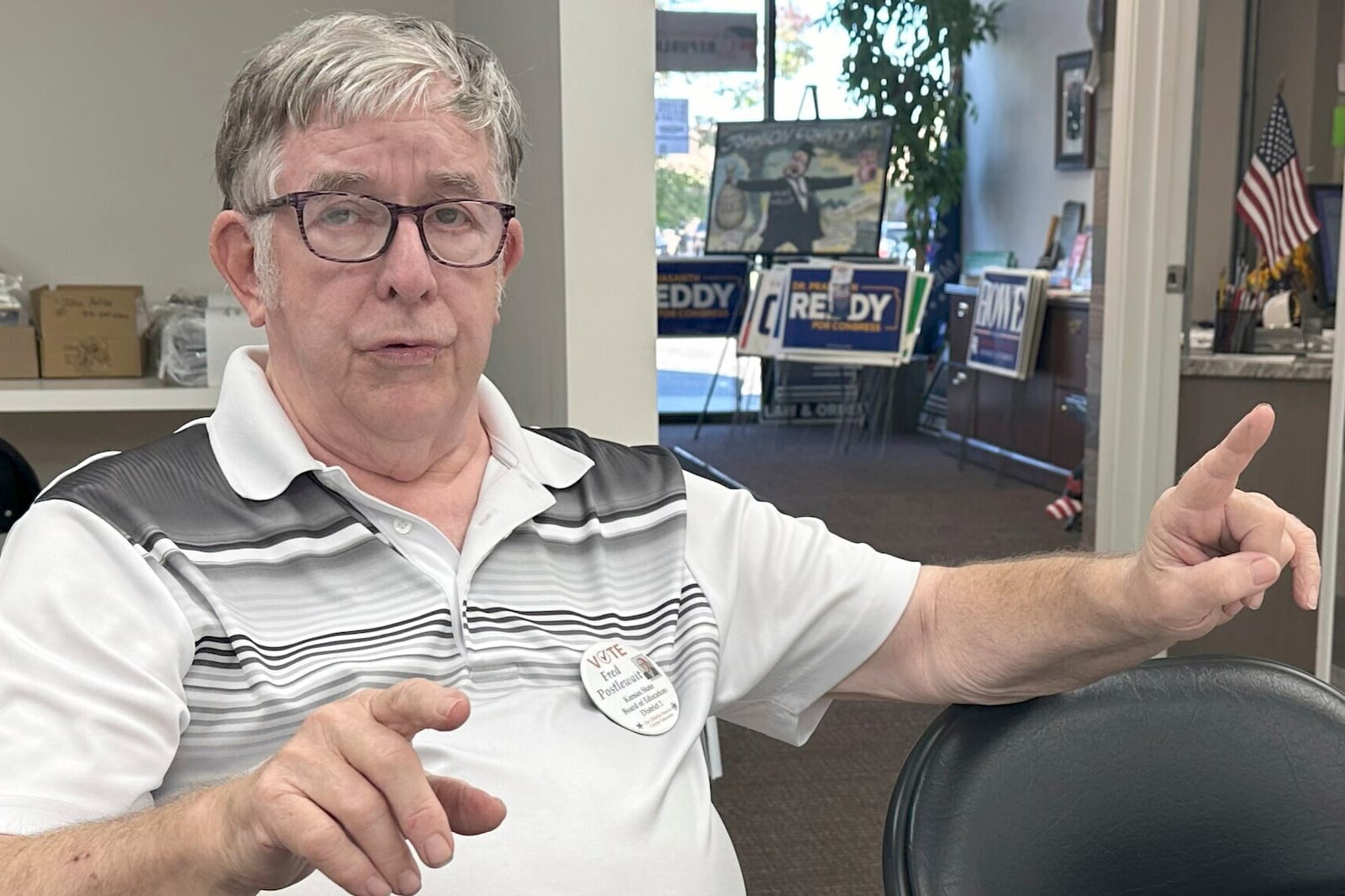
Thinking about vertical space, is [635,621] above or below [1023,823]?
above

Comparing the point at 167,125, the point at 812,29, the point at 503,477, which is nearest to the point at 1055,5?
the point at 812,29

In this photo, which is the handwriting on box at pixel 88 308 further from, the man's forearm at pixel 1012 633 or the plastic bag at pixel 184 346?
the man's forearm at pixel 1012 633

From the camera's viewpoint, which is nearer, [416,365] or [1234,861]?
[1234,861]

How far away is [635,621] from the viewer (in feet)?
4.57

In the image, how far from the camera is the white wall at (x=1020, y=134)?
7.80 metres

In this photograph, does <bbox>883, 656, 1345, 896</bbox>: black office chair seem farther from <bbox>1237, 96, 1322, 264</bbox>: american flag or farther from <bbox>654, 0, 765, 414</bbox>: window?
<bbox>654, 0, 765, 414</bbox>: window

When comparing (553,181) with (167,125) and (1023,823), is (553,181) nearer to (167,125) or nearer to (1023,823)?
(167,125)

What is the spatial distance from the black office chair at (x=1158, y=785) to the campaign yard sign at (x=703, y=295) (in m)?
7.49

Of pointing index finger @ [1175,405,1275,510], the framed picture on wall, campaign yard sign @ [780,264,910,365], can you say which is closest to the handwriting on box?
pointing index finger @ [1175,405,1275,510]

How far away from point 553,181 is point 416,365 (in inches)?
40.2

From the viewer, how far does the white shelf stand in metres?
2.54

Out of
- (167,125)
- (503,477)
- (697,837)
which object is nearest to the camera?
(697,837)

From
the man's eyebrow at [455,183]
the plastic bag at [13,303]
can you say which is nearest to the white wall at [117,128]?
the plastic bag at [13,303]

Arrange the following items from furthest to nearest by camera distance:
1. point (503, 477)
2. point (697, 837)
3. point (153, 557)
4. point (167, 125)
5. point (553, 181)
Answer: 1. point (167, 125)
2. point (553, 181)
3. point (503, 477)
4. point (697, 837)
5. point (153, 557)
